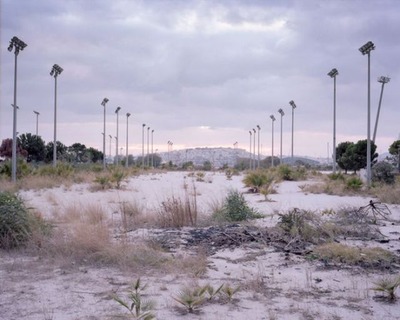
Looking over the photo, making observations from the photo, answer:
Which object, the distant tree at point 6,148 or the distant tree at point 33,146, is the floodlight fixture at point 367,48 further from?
the distant tree at point 33,146

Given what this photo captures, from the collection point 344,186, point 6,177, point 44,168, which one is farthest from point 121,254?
point 44,168

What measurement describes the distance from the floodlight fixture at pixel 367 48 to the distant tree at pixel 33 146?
4729 cm

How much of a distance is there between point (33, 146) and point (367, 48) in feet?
157

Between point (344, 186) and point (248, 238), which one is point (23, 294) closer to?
point (248, 238)

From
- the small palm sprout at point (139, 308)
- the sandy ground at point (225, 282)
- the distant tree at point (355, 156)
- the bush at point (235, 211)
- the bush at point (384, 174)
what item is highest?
the distant tree at point (355, 156)

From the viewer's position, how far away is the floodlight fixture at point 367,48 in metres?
29.2

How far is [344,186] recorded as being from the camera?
24125 mm

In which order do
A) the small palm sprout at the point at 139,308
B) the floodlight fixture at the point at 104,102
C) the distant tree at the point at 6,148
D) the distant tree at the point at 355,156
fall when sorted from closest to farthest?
the small palm sprout at the point at 139,308, the floodlight fixture at the point at 104,102, the distant tree at the point at 355,156, the distant tree at the point at 6,148

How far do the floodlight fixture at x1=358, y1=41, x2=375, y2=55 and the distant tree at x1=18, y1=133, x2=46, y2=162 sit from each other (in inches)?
1862

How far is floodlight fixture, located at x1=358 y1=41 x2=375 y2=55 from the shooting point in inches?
1148

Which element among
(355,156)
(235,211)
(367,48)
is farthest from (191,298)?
(355,156)

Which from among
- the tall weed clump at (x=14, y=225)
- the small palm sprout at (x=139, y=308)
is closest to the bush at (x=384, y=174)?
the tall weed clump at (x=14, y=225)

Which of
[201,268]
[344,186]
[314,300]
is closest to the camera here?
[314,300]

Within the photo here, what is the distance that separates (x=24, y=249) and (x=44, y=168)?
928 inches
